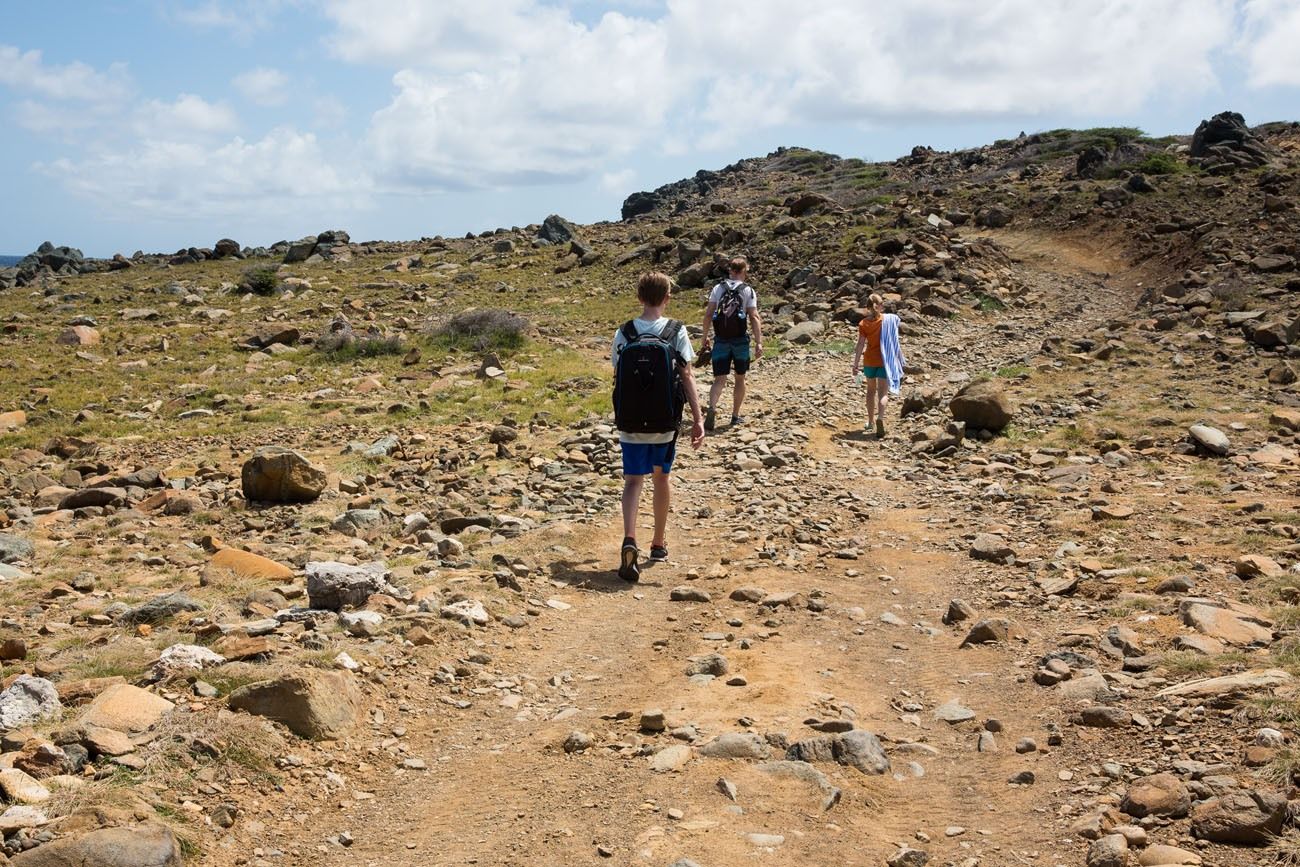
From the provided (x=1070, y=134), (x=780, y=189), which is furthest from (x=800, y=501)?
(x=1070, y=134)

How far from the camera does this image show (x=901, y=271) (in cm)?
2566

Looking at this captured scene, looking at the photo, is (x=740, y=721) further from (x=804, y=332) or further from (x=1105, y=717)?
(x=804, y=332)

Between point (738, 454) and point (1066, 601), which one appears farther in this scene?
point (738, 454)

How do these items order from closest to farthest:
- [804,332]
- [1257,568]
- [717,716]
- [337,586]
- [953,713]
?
[717,716], [953,713], [337,586], [1257,568], [804,332]

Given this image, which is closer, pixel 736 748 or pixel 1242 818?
pixel 1242 818

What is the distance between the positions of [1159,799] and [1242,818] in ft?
1.13

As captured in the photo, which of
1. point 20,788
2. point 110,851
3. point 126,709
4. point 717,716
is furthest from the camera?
point 717,716

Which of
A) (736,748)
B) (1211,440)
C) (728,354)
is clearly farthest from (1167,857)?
(728,354)

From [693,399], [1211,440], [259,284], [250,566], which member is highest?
[259,284]

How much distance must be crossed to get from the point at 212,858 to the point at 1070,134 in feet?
199

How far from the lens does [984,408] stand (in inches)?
522

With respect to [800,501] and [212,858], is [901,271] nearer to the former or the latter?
[800,501]

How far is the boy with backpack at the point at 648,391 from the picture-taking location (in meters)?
7.89

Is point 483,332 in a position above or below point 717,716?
above
